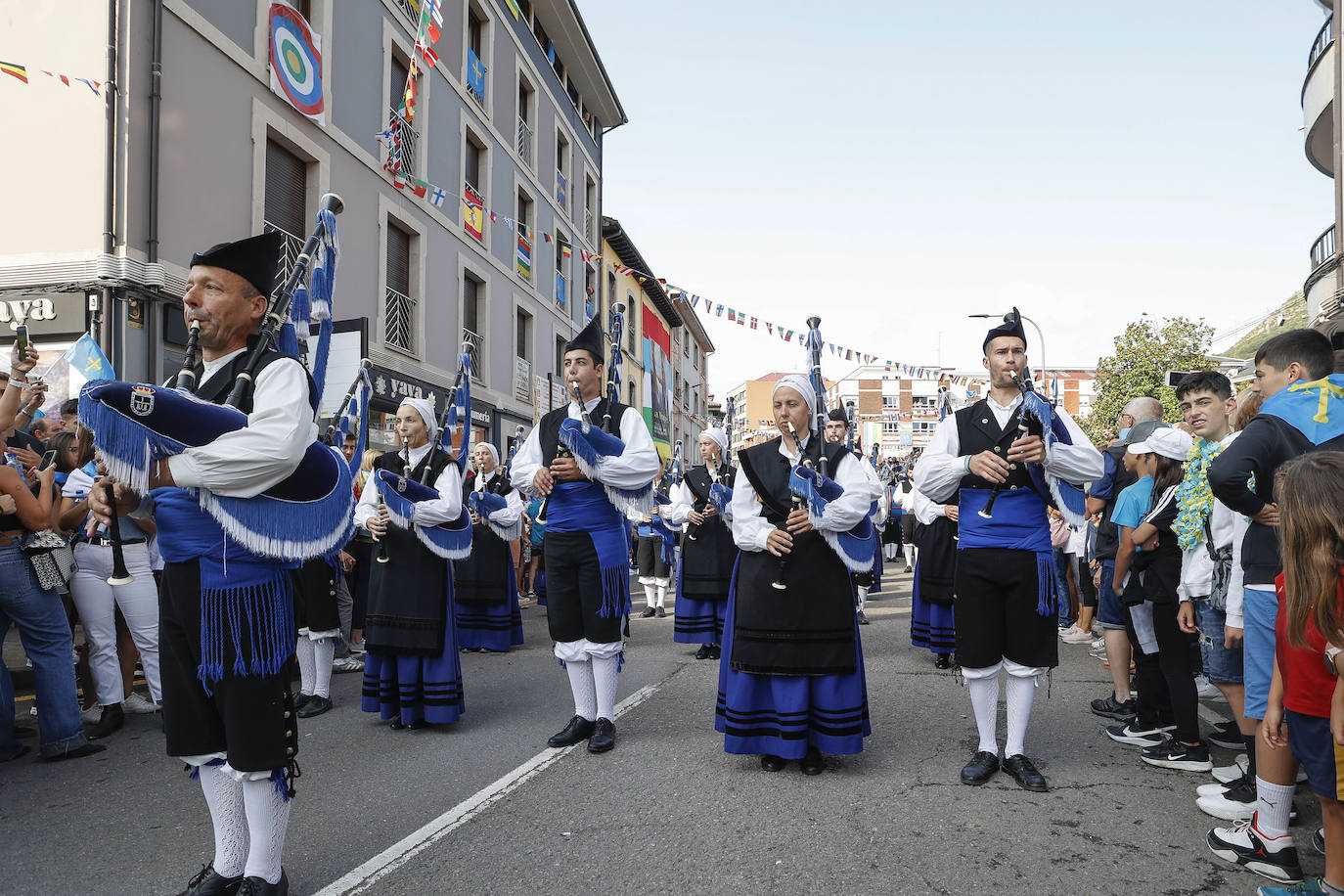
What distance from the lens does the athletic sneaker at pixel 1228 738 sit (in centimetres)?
476

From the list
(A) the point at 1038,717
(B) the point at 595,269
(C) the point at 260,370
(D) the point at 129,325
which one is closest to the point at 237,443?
(C) the point at 260,370

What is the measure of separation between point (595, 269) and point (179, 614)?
24663 millimetres

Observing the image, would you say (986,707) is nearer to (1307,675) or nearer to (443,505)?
(1307,675)

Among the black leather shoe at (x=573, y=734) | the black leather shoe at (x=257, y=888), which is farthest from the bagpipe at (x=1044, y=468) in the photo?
the black leather shoe at (x=257, y=888)

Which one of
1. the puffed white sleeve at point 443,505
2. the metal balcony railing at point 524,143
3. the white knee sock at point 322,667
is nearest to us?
the puffed white sleeve at point 443,505

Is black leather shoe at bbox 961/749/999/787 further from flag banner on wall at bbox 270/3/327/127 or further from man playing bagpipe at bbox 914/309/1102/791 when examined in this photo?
flag banner on wall at bbox 270/3/327/127

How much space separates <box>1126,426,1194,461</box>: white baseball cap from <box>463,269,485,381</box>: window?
1457cm

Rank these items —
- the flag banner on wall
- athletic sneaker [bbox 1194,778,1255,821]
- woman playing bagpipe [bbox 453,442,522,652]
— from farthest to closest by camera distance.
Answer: the flag banner on wall < woman playing bagpipe [bbox 453,442,522,652] < athletic sneaker [bbox 1194,778,1255,821]

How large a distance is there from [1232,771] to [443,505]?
4.40 metres

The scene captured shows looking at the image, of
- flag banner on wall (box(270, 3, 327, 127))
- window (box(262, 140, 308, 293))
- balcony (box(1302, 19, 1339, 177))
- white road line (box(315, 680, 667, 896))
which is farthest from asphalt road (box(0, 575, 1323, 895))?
balcony (box(1302, 19, 1339, 177))

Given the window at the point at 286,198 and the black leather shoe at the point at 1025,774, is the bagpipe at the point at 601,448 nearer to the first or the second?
the black leather shoe at the point at 1025,774

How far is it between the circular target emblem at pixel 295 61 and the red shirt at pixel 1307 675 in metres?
12.3

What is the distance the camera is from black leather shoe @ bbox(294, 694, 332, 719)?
224 inches

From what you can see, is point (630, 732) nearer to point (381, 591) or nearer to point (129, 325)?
point (381, 591)
